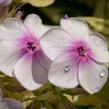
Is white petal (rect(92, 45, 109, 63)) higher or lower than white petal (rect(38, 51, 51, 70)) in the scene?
lower

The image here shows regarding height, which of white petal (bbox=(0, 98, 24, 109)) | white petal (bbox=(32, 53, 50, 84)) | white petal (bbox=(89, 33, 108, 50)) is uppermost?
white petal (bbox=(89, 33, 108, 50))

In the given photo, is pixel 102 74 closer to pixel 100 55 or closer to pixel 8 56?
pixel 100 55

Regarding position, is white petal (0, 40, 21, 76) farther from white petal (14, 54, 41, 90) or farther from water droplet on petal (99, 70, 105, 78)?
water droplet on petal (99, 70, 105, 78)

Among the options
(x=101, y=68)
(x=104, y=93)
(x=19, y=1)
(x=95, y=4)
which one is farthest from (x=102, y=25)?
(x=95, y=4)

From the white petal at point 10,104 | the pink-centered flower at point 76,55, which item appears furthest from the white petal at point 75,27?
the white petal at point 10,104

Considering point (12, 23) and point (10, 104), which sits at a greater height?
point (12, 23)

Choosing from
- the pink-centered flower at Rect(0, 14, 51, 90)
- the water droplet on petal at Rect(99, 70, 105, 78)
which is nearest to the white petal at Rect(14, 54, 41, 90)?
the pink-centered flower at Rect(0, 14, 51, 90)

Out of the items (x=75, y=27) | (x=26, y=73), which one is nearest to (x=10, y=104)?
(x=26, y=73)
